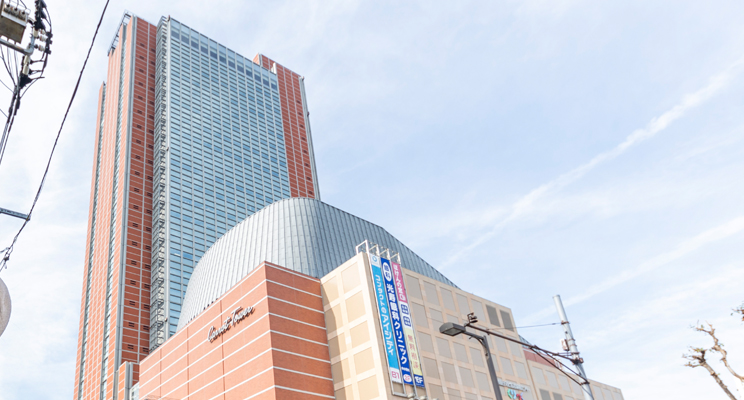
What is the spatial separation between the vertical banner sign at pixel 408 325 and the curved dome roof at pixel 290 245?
13314 mm

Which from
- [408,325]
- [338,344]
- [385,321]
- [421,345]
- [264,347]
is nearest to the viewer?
[264,347]

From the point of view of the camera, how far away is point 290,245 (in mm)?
64188

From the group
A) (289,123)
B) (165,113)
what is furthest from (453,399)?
(289,123)

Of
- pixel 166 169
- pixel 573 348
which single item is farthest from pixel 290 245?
pixel 166 169

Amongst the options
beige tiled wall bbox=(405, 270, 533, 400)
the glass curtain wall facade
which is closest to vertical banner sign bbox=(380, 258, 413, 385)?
beige tiled wall bbox=(405, 270, 533, 400)

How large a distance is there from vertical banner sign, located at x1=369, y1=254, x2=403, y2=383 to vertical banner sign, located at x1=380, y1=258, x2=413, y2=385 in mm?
470

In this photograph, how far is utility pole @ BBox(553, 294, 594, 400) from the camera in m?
21.4

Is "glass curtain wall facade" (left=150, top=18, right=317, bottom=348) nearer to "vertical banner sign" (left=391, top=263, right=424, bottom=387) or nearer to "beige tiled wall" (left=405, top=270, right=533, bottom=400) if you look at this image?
"beige tiled wall" (left=405, top=270, right=533, bottom=400)

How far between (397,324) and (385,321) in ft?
4.72

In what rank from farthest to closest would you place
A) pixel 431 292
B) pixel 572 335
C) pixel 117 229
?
pixel 117 229, pixel 431 292, pixel 572 335

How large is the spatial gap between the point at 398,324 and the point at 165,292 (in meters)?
70.4

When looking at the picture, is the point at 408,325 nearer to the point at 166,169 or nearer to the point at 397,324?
the point at 397,324

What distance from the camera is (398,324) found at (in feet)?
156

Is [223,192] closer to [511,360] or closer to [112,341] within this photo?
[112,341]
